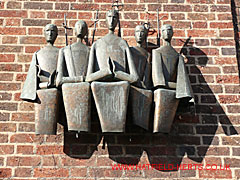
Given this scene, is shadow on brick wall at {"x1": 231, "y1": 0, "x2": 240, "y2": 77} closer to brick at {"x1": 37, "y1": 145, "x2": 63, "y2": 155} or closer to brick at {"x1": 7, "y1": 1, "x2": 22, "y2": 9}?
brick at {"x1": 37, "y1": 145, "x2": 63, "y2": 155}

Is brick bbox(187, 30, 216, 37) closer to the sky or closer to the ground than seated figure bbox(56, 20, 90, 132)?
closer to the sky

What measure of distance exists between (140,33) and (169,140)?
0.90 meters

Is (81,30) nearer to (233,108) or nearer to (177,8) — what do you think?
(177,8)

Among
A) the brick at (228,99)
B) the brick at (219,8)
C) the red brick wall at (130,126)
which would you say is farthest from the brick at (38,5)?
the brick at (228,99)

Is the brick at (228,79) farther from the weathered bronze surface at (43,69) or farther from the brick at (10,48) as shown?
the brick at (10,48)

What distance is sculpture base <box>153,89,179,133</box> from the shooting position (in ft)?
10.5

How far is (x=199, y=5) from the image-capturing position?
3.95 m

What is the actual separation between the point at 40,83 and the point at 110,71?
58 centimetres

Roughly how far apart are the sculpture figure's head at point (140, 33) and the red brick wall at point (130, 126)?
0.25m

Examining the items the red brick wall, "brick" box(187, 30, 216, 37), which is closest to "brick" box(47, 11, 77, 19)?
the red brick wall

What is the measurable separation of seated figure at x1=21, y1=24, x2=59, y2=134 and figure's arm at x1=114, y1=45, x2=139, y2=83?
50 centimetres

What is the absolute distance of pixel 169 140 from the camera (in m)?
3.45

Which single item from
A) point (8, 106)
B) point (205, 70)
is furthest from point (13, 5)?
point (205, 70)

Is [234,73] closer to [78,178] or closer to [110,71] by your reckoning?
[110,71]
